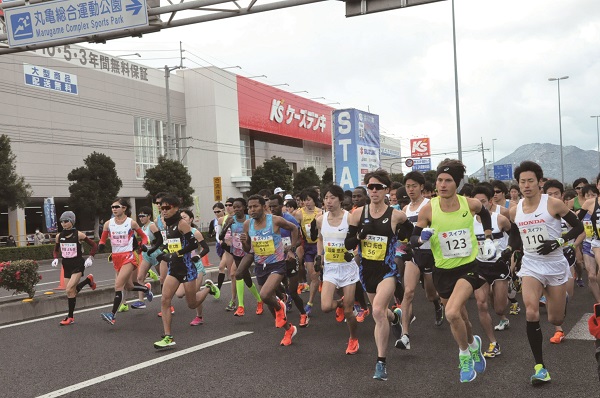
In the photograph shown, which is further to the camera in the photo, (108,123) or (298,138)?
(298,138)

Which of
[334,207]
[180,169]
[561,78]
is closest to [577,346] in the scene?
[334,207]

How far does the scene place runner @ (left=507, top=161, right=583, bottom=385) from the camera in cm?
572

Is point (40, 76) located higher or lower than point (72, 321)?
higher

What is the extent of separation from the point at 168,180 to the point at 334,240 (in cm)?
3434

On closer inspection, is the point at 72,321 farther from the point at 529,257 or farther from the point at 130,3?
the point at 529,257

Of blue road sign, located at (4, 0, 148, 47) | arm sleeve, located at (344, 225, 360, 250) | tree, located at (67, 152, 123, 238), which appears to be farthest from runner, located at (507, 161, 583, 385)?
tree, located at (67, 152, 123, 238)

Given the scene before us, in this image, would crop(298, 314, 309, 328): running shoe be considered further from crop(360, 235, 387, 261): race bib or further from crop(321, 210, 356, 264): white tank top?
crop(360, 235, 387, 261): race bib

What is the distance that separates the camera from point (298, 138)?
71.1m

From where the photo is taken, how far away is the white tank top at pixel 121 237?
34.1 ft

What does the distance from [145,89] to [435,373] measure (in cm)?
4880

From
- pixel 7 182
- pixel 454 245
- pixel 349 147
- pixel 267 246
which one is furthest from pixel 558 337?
pixel 7 182

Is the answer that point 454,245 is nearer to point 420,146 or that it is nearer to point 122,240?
point 122,240

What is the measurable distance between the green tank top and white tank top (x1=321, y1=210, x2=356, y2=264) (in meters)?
1.68

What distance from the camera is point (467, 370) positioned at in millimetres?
5320
